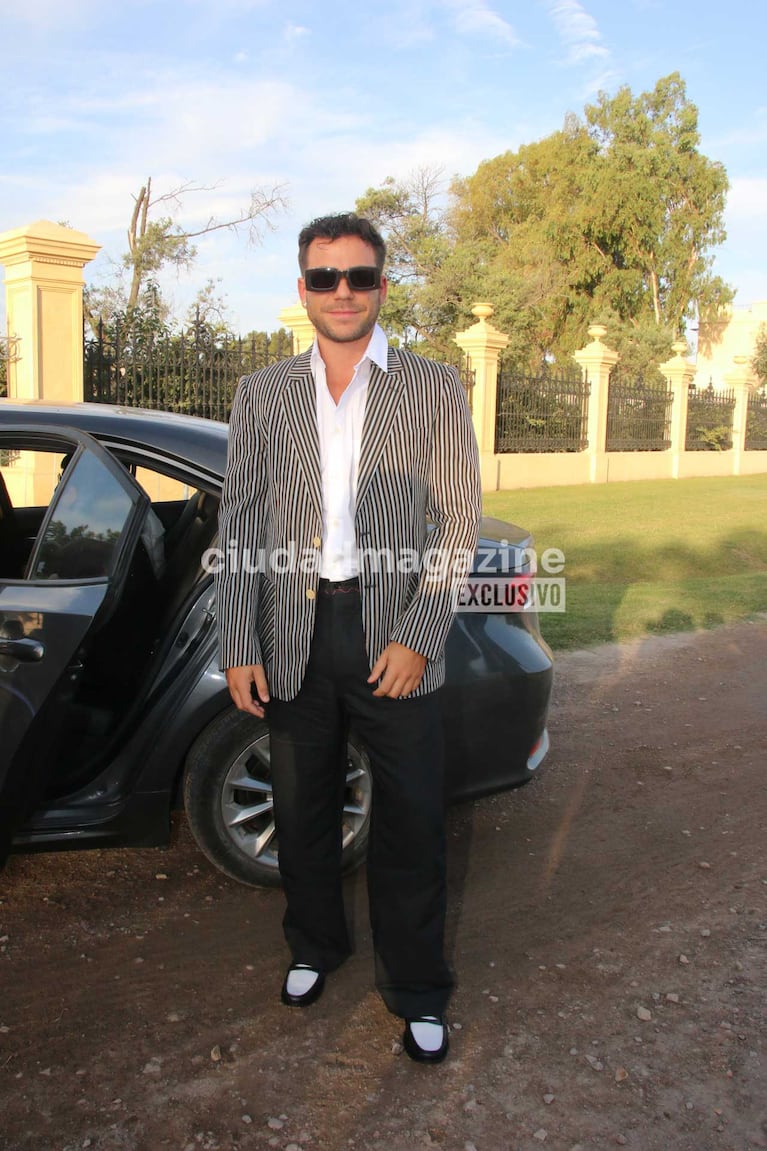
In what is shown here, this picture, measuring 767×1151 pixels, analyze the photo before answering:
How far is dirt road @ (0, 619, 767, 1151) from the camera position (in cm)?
220

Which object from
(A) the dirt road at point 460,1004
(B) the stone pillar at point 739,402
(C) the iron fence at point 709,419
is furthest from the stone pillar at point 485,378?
(A) the dirt road at point 460,1004

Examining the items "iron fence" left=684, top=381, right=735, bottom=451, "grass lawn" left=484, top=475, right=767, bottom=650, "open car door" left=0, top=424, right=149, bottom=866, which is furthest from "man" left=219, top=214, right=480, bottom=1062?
"iron fence" left=684, top=381, right=735, bottom=451

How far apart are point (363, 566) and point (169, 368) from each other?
38.3 ft

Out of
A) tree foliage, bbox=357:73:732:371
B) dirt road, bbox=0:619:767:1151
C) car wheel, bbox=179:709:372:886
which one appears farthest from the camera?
tree foliage, bbox=357:73:732:371

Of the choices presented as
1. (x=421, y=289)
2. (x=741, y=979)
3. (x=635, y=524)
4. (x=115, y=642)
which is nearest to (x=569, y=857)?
(x=741, y=979)

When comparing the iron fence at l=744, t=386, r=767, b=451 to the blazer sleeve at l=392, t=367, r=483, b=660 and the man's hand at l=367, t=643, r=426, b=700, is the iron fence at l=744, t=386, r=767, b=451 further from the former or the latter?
the man's hand at l=367, t=643, r=426, b=700

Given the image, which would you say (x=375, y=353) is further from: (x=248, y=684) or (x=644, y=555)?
(x=644, y=555)

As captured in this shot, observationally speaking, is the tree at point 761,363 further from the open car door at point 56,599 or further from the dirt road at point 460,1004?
the open car door at point 56,599

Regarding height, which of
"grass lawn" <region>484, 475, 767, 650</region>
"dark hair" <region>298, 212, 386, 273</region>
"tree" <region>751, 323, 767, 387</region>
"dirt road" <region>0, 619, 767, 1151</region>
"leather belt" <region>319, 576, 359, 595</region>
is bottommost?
"dirt road" <region>0, 619, 767, 1151</region>

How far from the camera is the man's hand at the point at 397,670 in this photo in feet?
7.38

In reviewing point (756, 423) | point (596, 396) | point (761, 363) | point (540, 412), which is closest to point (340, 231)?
point (540, 412)

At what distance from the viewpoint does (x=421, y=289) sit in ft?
115

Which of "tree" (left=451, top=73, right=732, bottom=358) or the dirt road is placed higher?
"tree" (left=451, top=73, right=732, bottom=358)

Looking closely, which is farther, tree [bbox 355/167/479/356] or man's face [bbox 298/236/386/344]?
tree [bbox 355/167/479/356]
